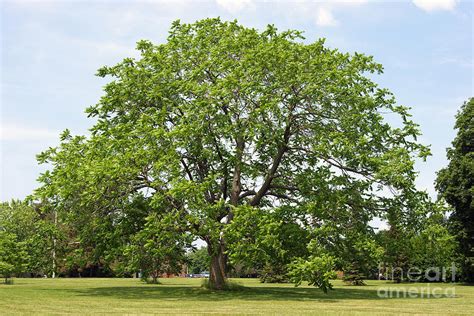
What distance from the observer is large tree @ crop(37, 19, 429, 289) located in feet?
106

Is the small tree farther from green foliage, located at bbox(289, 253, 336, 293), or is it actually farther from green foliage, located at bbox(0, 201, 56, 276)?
green foliage, located at bbox(289, 253, 336, 293)

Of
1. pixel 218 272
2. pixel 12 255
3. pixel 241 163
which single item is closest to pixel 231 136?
pixel 241 163

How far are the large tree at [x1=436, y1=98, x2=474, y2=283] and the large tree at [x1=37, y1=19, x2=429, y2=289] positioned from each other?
96.0ft

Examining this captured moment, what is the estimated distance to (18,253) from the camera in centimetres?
5575

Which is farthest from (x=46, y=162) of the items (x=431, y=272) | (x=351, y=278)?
(x=431, y=272)

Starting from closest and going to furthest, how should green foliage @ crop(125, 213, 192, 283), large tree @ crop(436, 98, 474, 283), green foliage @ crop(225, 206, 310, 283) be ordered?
green foliage @ crop(225, 206, 310, 283) → green foliage @ crop(125, 213, 192, 283) → large tree @ crop(436, 98, 474, 283)

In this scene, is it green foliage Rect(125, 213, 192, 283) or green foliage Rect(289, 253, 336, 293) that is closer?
green foliage Rect(289, 253, 336, 293)

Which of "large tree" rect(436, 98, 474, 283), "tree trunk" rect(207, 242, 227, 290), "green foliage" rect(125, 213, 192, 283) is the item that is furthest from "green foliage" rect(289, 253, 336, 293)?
"large tree" rect(436, 98, 474, 283)

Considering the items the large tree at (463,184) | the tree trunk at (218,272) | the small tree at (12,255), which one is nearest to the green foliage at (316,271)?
the tree trunk at (218,272)

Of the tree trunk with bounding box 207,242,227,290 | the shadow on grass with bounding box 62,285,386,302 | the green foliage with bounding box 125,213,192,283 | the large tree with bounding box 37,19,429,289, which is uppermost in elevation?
the large tree with bounding box 37,19,429,289

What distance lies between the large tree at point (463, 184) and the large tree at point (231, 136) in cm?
2925

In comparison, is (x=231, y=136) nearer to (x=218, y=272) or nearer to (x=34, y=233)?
(x=218, y=272)

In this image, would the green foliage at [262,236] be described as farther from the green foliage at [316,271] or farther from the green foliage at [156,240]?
the green foliage at [156,240]

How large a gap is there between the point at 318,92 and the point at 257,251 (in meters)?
8.84
